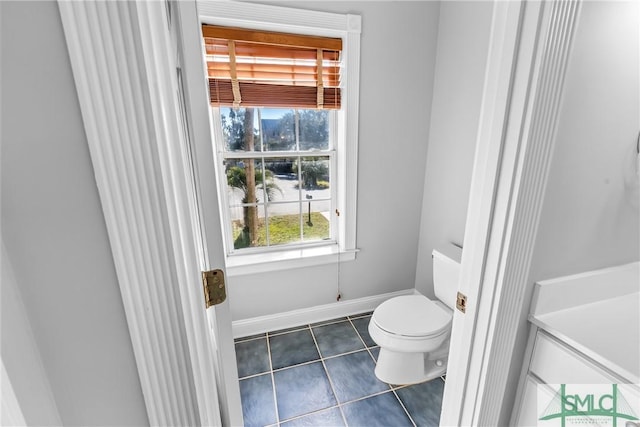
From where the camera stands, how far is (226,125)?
1872mm

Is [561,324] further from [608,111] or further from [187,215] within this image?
[187,215]

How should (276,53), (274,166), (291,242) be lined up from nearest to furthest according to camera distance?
(276,53) < (274,166) < (291,242)

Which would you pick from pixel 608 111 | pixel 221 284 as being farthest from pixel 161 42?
pixel 608 111

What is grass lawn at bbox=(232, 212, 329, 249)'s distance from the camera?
2.09 m

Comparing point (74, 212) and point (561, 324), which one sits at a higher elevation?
point (74, 212)

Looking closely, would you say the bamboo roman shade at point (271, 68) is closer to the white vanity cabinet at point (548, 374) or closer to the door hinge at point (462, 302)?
the door hinge at point (462, 302)

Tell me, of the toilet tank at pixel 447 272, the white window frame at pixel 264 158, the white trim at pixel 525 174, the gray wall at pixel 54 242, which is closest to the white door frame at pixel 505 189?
the white trim at pixel 525 174

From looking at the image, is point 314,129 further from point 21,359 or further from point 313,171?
point 21,359

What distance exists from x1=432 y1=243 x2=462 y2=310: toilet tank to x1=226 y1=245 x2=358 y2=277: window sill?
583 millimetres

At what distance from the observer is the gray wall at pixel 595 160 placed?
79 cm

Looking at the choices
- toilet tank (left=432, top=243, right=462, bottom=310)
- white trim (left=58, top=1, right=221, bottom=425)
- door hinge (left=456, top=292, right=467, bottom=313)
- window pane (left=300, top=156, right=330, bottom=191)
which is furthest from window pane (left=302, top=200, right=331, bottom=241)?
white trim (left=58, top=1, right=221, bottom=425)

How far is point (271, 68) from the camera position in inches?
70.0

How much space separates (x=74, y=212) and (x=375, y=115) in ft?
5.93
